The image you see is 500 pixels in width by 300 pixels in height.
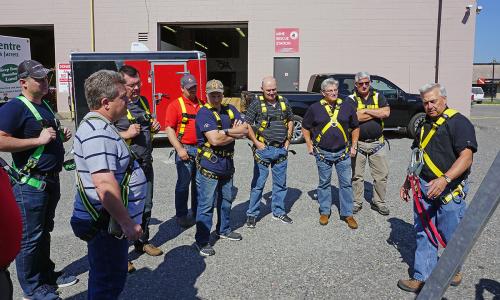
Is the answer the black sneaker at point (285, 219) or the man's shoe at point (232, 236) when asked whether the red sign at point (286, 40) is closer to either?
the black sneaker at point (285, 219)

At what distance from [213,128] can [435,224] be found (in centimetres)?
221

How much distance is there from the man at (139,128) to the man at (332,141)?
2028mm

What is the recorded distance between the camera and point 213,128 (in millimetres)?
4406

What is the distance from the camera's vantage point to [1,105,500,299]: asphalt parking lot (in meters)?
3.77

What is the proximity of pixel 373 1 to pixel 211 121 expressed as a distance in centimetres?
1408

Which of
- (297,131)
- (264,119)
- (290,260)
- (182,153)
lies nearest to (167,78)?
(297,131)

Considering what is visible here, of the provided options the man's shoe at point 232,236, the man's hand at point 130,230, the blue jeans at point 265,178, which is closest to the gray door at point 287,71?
the blue jeans at point 265,178

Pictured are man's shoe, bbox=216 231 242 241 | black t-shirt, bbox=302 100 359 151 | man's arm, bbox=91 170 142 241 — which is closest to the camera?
man's arm, bbox=91 170 142 241

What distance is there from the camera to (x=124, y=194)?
261cm

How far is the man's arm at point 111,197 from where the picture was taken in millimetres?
2377

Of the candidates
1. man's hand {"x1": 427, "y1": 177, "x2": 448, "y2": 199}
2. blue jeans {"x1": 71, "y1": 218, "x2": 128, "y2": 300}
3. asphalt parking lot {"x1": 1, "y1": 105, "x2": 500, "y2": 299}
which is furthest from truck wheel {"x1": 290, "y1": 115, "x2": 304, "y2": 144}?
blue jeans {"x1": 71, "y1": 218, "x2": 128, "y2": 300}

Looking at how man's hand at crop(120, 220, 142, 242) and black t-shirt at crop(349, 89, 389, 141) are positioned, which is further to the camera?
black t-shirt at crop(349, 89, 389, 141)

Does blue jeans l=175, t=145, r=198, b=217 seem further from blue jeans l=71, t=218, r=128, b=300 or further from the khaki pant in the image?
blue jeans l=71, t=218, r=128, b=300

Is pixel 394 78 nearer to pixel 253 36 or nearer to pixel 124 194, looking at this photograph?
pixel 253 36
